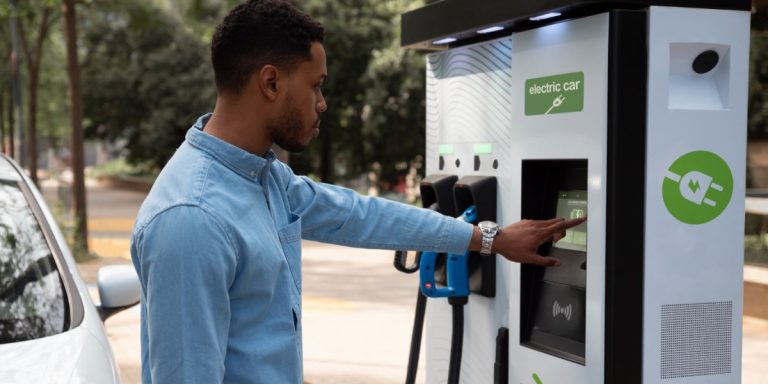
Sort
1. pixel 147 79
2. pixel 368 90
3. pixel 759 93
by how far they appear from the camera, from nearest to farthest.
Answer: pixel 759 93 → pixel 368 90 → pixel 147 79

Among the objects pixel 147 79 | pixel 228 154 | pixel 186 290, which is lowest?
pixel 186 290

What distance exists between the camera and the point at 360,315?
31.5 feet

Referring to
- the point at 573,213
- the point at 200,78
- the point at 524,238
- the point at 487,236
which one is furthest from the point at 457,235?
the point at 200,78

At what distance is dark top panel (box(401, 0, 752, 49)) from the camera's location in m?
2.92

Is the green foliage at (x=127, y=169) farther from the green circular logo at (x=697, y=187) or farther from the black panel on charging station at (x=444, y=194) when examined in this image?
the green circular logo at (x=697, y=187)

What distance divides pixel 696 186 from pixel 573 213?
410 mm

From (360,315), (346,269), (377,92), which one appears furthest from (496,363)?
(377,92)

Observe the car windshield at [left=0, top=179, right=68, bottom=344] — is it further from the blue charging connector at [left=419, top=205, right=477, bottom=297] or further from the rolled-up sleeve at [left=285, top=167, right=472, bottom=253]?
the blue charging connector at [left=419, top=205, right=477, bottom=297]

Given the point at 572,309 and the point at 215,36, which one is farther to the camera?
the point at 572,309

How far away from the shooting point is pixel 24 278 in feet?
12.2

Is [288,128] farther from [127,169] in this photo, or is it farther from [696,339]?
[127,169]

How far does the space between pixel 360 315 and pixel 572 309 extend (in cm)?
646

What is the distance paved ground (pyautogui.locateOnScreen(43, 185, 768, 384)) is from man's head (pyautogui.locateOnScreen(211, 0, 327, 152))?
485 cm

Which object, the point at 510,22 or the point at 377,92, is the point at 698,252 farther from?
the point at 377,92
